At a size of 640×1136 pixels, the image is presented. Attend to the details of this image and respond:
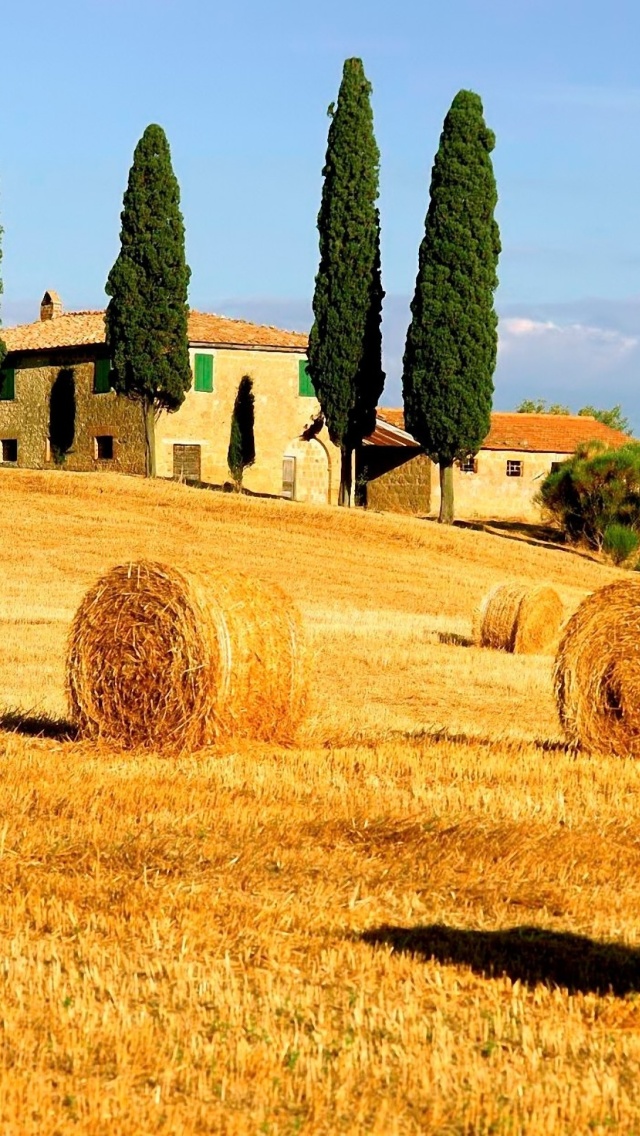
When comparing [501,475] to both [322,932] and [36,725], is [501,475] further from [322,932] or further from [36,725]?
[322,932]

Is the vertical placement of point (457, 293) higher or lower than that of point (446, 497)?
higher

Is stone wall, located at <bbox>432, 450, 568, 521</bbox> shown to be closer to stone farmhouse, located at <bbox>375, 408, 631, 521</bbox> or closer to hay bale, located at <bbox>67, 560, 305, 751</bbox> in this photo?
stone farmhouse, located at <bbox>375, 408, 631, 521</bbox>

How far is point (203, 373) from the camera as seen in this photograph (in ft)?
193

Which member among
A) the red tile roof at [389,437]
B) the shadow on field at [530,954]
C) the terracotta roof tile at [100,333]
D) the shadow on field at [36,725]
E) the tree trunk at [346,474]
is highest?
the terracotta roof tile at [100,333]

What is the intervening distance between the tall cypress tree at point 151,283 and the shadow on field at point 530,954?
43.7 m

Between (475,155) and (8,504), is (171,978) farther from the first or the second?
(475,155)

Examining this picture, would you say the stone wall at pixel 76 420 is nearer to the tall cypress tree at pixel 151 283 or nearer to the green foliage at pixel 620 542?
the tall cypress tree at pixel 151 283

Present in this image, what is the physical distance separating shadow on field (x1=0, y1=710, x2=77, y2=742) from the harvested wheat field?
0.16 feet

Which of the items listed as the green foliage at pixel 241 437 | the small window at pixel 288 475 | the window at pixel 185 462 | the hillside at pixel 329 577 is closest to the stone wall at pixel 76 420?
the window at pixel 185 462

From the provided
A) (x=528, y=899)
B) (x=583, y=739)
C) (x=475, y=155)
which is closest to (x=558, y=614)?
(x=583, y=739)

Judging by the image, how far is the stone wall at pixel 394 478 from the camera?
59062 millimetres

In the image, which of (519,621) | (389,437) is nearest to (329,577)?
(519,621)

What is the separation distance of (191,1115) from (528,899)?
3288 mm

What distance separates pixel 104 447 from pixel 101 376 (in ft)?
8.34
